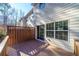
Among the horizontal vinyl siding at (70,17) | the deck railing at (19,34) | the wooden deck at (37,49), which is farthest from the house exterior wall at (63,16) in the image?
the deck railing at (19,34)

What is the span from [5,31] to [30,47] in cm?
A: 49

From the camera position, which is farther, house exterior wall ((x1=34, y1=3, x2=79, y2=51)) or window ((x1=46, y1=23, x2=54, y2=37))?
window ((x1=46, y1=23, x2=54, y2=37))

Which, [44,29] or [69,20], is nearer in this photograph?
[69,20]

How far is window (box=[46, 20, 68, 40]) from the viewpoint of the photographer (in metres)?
2.20

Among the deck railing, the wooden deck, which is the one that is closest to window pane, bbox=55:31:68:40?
the wooden deck

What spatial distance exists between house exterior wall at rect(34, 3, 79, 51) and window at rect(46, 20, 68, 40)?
6 cm

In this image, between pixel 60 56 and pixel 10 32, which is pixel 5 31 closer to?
pixel 10 32

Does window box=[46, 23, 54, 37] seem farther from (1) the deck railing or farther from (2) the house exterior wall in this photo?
(1) the deck railing

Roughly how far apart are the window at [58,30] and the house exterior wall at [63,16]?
0.06 m

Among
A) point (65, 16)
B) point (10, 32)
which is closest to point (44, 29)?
point (65, 16)

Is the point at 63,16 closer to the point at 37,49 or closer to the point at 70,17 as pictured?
the point at 70,17

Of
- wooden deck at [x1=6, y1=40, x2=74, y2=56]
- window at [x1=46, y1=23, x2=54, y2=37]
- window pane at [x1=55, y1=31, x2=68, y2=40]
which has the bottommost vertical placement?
wooden deck at [x1=6, y1=40, x2=74, y2=56]

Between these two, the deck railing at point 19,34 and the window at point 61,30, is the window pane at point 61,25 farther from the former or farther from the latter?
the deck railing at point 19,34

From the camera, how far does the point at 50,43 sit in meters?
2.21
